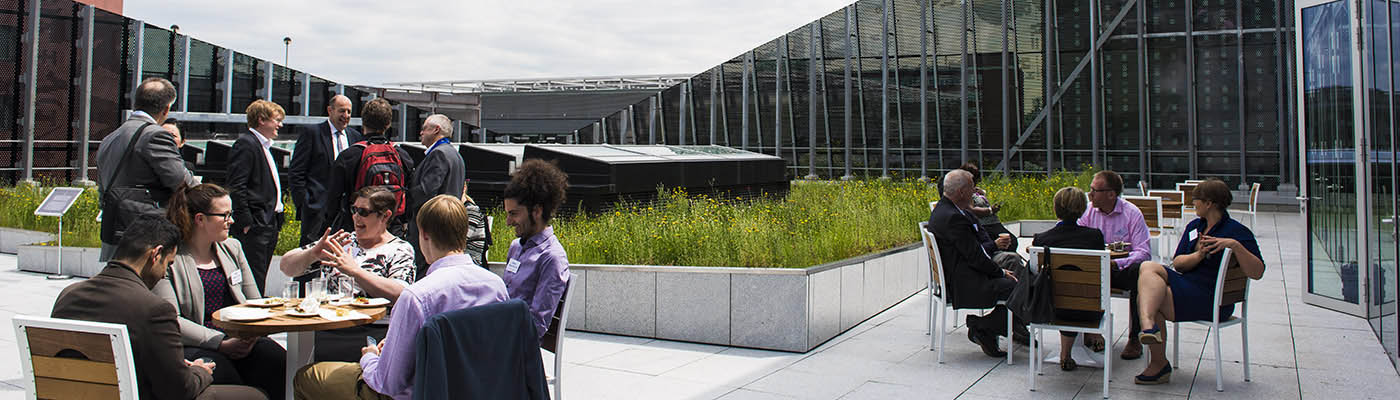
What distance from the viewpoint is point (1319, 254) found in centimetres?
812

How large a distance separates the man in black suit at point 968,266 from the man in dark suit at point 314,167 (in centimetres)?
381

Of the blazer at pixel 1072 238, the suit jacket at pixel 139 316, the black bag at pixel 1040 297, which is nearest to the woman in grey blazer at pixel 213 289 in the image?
the suit jacket at pixel 139 316

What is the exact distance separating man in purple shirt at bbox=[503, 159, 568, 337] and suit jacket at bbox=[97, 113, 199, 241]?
2292 millimetres

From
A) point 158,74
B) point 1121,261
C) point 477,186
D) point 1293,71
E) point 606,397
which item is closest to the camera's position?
point 606,397

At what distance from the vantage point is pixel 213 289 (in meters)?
3.79

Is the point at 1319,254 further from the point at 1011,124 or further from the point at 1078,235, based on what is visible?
the point at 1011,124

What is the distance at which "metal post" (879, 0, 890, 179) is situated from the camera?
2536 centimetres

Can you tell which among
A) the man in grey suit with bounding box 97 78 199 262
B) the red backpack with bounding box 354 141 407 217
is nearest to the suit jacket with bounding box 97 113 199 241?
the man in grey suit with bounding box 97 78 199 262

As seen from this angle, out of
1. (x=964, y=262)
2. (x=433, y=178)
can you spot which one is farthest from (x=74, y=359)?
(x=964, y=262)

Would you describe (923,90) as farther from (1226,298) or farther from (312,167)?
(312,167)

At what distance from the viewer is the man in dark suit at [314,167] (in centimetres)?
595

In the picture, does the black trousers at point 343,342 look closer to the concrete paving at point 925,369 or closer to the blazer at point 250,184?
the concrete paving at point 925,369

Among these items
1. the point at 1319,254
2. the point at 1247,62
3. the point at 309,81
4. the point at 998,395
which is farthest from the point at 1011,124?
the point at 998,395

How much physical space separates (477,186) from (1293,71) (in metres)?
17.5
